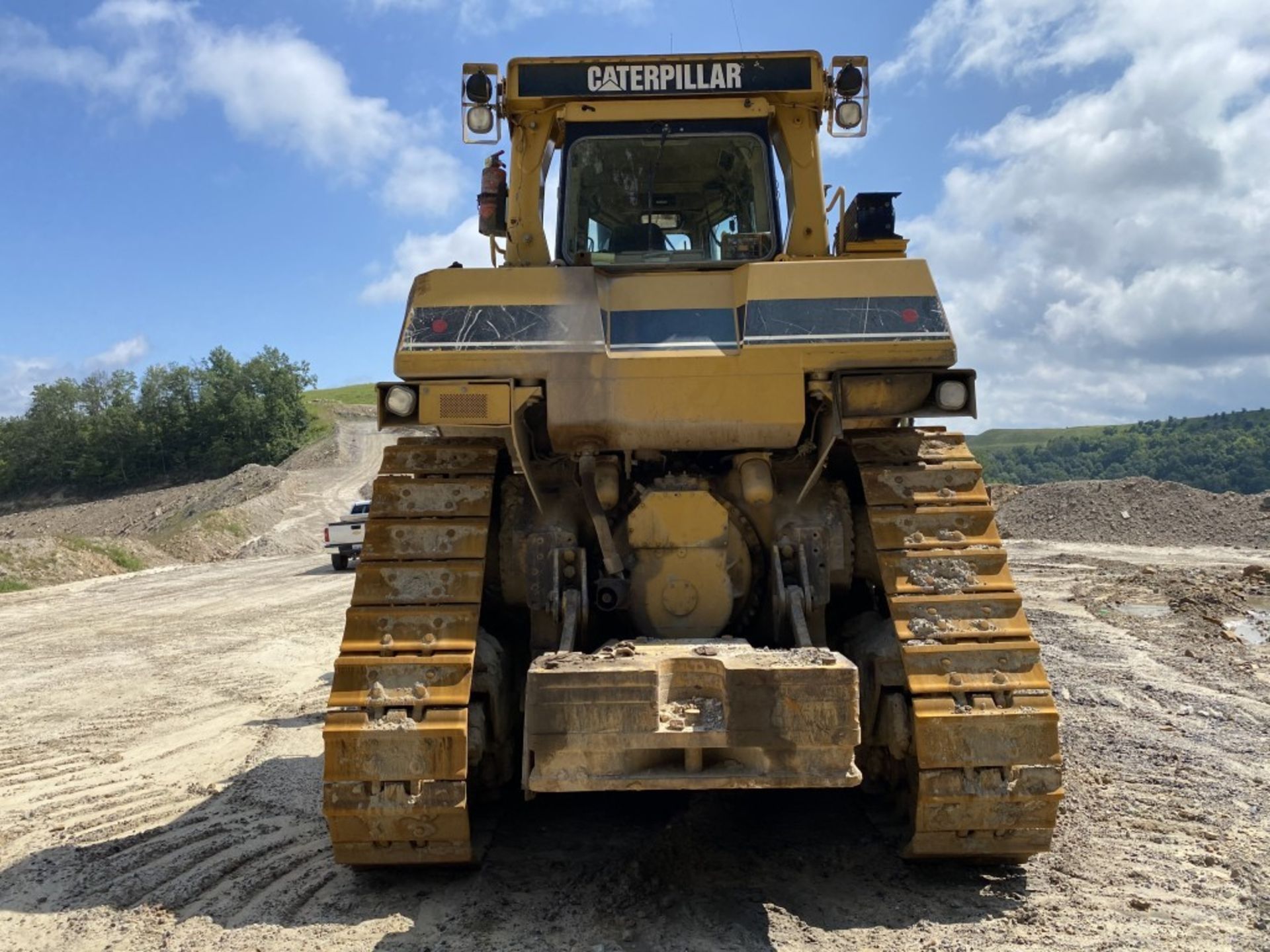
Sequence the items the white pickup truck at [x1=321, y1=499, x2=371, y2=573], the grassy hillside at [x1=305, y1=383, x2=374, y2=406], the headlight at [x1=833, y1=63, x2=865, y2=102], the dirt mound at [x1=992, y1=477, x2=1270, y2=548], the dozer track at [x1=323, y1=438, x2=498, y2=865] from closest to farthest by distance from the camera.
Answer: the dozer track at [x1=323, y1=438, x2=498, y2=865]
the headlight at [x1=833, y1=63, x2=865, y2=102]
the dirt mound at [x1=992, y1=477, x2=1270, y2=548]
the white pickup truck at [x1=321, y1=499, x2=371, y2=573]
the grassy hillside at [x1=305, y1=383, x2=374, y2=406]

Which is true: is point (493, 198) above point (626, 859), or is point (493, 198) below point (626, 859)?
above

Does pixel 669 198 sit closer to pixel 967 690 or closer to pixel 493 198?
pixel 493 198

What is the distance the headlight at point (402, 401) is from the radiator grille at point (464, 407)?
132mm

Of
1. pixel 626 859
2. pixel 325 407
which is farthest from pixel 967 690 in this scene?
pixel 325 407

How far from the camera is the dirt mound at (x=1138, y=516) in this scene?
23531mm

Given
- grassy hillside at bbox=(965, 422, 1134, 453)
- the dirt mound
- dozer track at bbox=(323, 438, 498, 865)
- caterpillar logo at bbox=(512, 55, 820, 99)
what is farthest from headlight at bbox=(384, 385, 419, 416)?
grassy hillside at bbox=(965, 422, 1134, 453)

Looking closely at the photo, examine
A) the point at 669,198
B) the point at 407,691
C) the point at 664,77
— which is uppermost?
the point at 664,77

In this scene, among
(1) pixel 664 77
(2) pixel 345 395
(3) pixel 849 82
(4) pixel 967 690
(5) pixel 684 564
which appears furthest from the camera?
(2) pixel 345 395

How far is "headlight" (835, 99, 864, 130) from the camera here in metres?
5.73

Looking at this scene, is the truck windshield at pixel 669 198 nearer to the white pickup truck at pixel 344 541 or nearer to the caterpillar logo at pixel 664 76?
the caterpillar logo at pixel 664 76

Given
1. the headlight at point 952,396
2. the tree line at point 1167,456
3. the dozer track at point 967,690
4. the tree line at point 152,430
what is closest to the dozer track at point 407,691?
the dozer track at point 967,690

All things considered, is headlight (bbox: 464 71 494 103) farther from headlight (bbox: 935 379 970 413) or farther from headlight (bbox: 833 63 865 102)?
headlight (bbox: 935 379 970 413)

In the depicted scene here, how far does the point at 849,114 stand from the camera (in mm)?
5742

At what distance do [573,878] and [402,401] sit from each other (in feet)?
7.15
